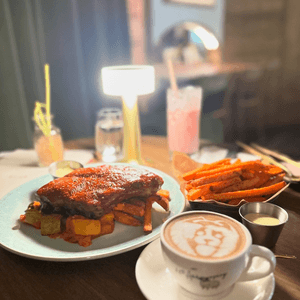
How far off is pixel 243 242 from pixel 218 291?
4.2 inches

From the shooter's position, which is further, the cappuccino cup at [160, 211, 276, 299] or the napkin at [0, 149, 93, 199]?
the napkin at [0, 149, 93, 199]

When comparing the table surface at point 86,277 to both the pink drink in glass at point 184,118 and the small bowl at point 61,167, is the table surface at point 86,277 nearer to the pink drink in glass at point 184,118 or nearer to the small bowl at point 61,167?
the small bowl at point 61,167

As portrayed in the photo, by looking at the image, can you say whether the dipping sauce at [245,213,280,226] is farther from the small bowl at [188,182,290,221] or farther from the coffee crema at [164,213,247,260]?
the coffee crema at [164,213,247,260]

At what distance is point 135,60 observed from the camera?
4.30 m

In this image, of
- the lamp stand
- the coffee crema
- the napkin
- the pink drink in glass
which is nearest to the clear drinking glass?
the napkin

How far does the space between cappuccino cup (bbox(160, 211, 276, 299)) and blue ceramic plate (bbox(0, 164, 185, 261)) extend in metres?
0.15

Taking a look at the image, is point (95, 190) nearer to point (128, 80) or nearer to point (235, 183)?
point (235, 183)

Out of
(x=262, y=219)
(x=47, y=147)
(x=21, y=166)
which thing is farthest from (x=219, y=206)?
(x=21, y=166)

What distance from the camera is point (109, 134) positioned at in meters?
1.50

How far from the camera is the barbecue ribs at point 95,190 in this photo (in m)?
0.83

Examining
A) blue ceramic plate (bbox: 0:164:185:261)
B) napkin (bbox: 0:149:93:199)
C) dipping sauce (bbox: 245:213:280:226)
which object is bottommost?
napkin (bbox: 0:149:93:199)

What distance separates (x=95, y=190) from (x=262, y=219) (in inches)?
18.9

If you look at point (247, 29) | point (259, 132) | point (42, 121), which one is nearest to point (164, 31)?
point (247, 29)

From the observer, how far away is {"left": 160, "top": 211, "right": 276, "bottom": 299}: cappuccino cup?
1.79ft
